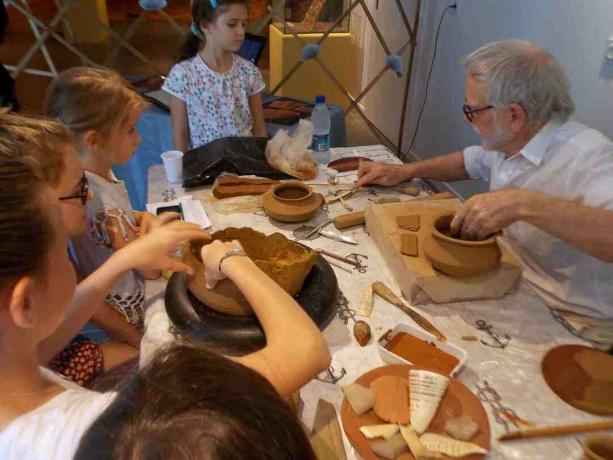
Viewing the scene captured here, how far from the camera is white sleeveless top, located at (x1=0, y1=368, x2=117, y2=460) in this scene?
2.02 ft

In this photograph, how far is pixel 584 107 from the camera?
6.37 ft

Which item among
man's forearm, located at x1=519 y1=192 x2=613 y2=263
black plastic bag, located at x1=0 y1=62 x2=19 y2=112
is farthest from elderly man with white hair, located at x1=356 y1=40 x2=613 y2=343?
black plastic bag, located at x1=0 y1=62 x2=19 y2=112

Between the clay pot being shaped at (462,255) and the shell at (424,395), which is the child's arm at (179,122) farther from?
the shell at (424,395)

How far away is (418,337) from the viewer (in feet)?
3.34

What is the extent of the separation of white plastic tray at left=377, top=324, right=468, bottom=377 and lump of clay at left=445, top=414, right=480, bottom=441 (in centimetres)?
13

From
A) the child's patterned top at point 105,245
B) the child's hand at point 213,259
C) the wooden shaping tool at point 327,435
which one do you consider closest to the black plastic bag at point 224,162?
the child's patterned top at point 105,245

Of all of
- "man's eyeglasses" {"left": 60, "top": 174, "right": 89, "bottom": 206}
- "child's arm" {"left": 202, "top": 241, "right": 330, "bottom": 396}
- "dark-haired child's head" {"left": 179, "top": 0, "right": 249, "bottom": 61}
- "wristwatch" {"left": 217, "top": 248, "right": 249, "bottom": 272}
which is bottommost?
"child's arm" {"left": 202, "top": 241, "right": 330, "bottom": 396}

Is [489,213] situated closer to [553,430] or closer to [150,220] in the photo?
[553,430]

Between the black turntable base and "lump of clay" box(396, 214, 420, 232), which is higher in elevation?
"lump of clay" box(396, 214, 420, 232)

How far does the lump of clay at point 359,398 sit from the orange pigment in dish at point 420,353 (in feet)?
0.54

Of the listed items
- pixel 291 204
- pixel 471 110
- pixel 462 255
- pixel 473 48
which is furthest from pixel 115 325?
pixel 473 48

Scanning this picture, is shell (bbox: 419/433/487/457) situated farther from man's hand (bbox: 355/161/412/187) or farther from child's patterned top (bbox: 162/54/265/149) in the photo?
child's patterned top (bbox: 162/54/265/149)

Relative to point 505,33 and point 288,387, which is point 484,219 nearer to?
point 288,387

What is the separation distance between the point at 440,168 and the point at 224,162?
772mm
